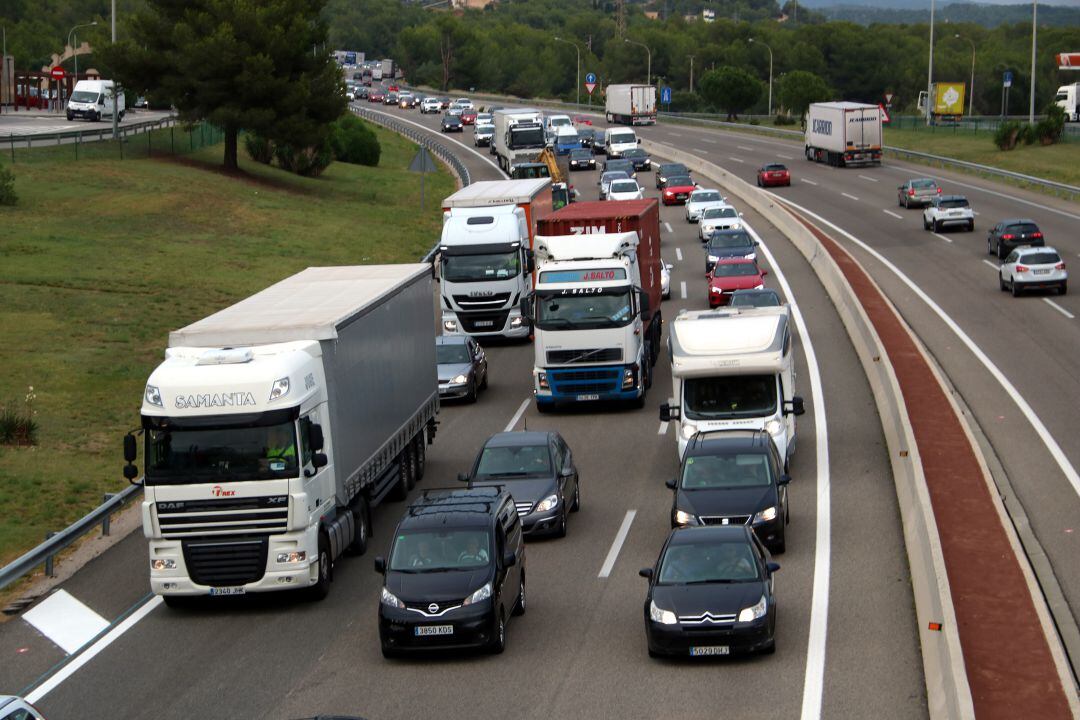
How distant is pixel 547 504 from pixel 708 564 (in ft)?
18.7

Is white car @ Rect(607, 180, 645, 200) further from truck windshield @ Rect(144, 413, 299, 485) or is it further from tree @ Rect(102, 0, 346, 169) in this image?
truck windshield @ Rect(144, 413, 299, 485)

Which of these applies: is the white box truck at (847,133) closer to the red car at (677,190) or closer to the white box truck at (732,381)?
the red car at (677,190)

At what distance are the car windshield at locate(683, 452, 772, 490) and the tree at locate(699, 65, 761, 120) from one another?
412 feet

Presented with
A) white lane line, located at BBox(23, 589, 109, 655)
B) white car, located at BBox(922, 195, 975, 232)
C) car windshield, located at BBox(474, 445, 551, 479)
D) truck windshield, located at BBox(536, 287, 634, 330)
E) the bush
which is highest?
the bush

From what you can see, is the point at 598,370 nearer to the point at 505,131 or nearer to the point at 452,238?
the point at 452,238

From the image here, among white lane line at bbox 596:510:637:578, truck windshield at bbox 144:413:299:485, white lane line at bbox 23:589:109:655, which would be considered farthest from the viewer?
white lane line at bbox 596:510:637:578

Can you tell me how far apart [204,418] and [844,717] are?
29.8 feet

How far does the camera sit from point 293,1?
65062mm

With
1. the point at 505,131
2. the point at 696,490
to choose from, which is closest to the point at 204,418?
the point at 696,490

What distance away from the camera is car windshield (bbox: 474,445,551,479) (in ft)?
77.8

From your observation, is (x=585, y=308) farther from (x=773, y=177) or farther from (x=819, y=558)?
(x=773, y=177)

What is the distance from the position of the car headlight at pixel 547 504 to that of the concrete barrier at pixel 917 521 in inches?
211

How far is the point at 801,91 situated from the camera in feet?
488

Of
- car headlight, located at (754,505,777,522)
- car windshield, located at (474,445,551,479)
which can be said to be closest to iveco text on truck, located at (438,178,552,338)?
car windshield, located at (474,445,551,479)
